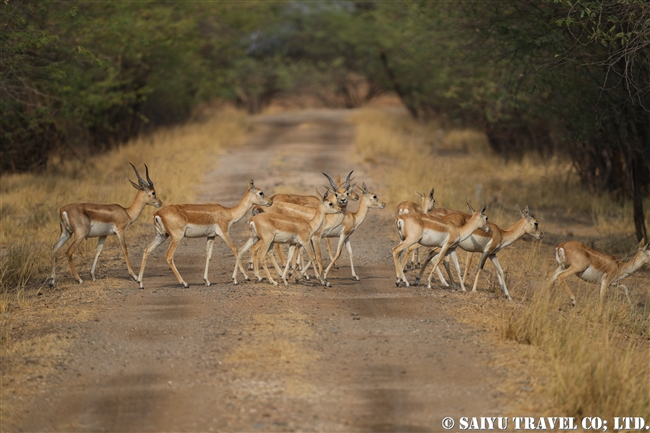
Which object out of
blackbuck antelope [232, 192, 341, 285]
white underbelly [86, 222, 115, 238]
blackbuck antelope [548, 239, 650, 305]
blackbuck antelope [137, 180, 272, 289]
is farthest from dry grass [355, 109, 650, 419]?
white underbelly [86, 222, 115, 238]

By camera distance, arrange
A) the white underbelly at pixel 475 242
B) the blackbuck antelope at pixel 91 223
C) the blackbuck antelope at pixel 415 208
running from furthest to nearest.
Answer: the blackbuck antelope at pixel 415 208, the white underbelly at pixel 475 242, the blackbuck antelope at pixel 91 223

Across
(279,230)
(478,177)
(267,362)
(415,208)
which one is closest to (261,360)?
(267,362)

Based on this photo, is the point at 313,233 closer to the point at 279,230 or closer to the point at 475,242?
the point at 279,230

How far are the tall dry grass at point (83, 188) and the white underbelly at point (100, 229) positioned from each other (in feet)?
3.42

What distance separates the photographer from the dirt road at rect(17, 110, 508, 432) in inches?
297

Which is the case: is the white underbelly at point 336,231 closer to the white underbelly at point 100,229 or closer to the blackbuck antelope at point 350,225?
the blackbuck antelope at point 350,225

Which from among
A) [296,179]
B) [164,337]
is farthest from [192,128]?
[164,337]

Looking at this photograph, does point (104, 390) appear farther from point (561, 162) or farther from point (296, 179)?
point (561, 162)

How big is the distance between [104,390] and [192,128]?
87.2 ft

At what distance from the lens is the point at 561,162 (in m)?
25.3

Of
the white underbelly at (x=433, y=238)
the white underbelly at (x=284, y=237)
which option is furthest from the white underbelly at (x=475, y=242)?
the white underbelly at (x=284, y=237)

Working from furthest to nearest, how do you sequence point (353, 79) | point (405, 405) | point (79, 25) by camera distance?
point (353, 79), point (79, 25), point (405, 405)

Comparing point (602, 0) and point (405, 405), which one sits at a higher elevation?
point (602, 0)

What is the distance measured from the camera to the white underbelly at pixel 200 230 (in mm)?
12352
